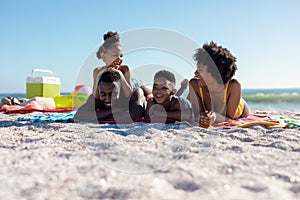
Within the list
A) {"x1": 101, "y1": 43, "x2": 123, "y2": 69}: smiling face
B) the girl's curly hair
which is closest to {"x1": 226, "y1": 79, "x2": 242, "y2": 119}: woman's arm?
{"x1": 101, "y1": 43, "x2": 123, "y2": 69}: smiling face

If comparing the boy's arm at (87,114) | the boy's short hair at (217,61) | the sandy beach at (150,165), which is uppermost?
the boy's short hair at (217,61)

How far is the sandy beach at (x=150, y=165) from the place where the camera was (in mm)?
957

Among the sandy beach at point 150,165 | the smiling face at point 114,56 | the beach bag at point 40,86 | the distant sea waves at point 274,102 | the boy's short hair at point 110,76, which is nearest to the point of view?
the sandy beach at point 150,165

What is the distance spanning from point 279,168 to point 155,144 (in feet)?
2.05

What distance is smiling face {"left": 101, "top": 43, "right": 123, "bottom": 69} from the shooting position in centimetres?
279

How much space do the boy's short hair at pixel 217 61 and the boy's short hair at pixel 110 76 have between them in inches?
27.2

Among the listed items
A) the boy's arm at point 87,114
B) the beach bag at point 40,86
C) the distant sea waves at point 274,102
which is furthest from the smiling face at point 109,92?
the distant sea waves at point 274,102

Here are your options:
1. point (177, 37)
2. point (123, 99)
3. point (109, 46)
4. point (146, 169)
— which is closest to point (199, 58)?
point (177, 37)

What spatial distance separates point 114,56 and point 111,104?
0.55 metres

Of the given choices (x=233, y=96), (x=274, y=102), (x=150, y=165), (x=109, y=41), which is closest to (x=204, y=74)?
(x=233, y=96)

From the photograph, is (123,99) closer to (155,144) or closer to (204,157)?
(155,144)

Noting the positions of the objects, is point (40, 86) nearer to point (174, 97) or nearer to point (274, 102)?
point (174, 97)

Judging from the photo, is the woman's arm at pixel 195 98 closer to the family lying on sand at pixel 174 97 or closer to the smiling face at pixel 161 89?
the family lying on sand at pixel 174 97

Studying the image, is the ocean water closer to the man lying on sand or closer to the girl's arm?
the girl's arm
